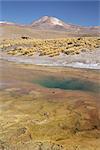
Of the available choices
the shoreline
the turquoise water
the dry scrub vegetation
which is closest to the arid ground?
the turquoise water

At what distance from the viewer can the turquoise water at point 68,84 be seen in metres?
14.3

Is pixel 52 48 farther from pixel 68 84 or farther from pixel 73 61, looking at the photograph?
pixel 68 84

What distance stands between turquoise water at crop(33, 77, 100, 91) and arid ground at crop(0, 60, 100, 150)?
0.15 ft

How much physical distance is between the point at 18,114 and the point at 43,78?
7595 millimetres

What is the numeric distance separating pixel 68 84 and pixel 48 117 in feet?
20.2

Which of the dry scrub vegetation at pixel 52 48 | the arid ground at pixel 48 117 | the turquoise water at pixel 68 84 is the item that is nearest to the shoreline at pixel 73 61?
the dry scrub vegetation at pixel 52 48

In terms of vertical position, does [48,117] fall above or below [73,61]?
below

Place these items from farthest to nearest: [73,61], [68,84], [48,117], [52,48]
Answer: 1. [52,48]
2. [73,61]
3. [68,84]
4. [48,117]

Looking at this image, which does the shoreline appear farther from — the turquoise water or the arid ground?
the arid ground

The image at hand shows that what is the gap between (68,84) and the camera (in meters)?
15.4

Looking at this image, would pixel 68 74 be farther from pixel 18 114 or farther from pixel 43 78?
pixel 18 114

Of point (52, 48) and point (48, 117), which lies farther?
point (52, 48)

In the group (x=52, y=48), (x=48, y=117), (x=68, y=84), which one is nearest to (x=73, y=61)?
(x=68, y=84)

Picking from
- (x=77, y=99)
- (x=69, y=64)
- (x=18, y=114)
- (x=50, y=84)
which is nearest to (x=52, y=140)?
(x=18, y=114)
